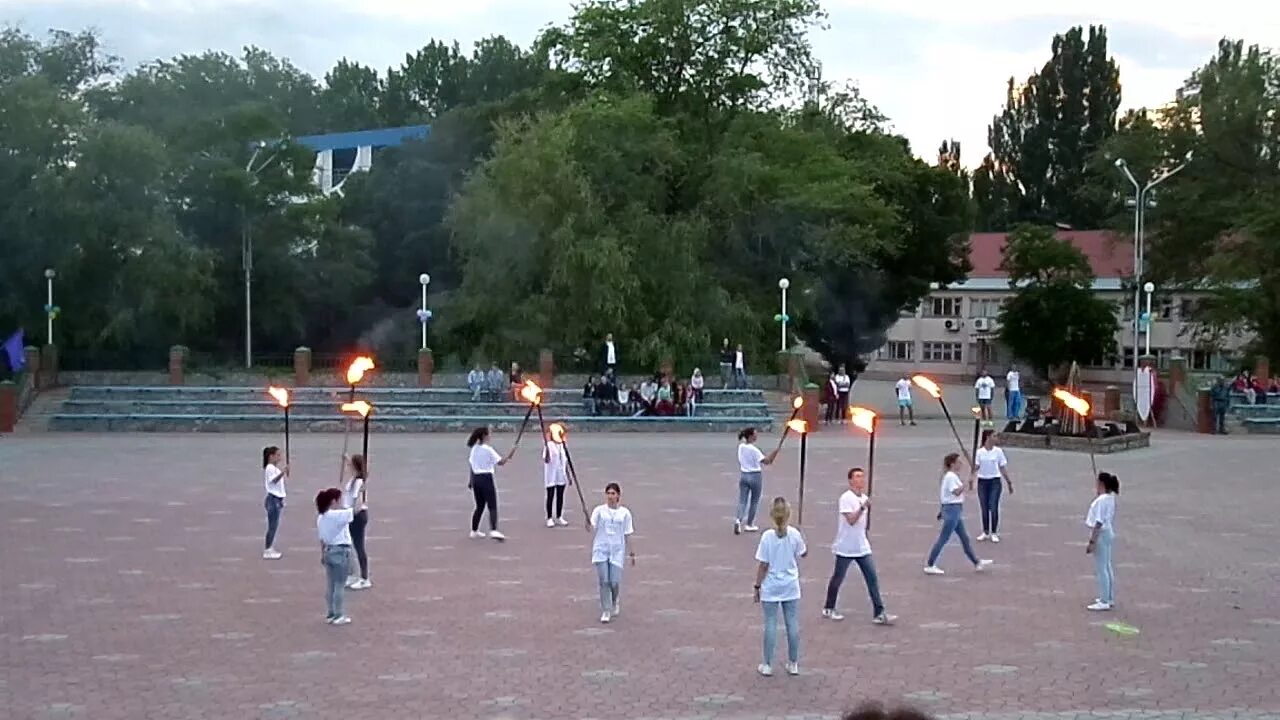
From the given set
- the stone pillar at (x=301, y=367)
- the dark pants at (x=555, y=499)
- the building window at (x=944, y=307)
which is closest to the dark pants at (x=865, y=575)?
the dark pants at (x=555, y=499)

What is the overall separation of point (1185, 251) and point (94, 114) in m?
40.2

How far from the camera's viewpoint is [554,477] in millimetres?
19797

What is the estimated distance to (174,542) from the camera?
18297 mm

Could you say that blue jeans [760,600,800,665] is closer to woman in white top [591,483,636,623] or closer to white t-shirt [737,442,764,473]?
woman in white top [591,483,636,623]

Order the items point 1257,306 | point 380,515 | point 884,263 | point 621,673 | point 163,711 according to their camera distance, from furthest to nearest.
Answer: point 884,263, point 1257,306, point 380,515, point 621,673, point 163,711

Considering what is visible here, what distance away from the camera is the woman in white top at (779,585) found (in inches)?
442

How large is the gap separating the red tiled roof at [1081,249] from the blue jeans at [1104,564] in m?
56.2

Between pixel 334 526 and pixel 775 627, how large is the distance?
416 cm

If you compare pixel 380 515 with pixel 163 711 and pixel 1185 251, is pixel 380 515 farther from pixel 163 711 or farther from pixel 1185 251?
Result: pixel 1185 251

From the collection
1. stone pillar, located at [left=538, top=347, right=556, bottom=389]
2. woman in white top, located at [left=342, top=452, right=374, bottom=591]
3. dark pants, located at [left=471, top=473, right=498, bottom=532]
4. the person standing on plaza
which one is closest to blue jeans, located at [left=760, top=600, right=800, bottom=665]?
the person standing on plaza

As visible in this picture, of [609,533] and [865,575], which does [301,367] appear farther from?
[865,575]

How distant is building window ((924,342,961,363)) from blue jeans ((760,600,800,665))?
239 ft

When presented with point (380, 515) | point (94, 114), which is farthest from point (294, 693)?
point (94, 114)

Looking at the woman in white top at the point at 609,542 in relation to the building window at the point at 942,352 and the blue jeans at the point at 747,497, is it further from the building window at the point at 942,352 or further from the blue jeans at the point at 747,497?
the building window at the point at 942,352
